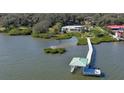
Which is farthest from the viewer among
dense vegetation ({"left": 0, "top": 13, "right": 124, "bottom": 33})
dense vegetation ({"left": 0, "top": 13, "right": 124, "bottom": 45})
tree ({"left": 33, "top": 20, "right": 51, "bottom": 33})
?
tree ({"left": 33, "top": 20, "right": 51, "bottom": 33})

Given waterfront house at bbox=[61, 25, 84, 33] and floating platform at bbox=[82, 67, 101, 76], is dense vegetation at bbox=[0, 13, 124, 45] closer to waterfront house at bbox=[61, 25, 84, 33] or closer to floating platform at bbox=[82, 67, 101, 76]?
waterfront house at bbox=[61, 25, 84, 33]

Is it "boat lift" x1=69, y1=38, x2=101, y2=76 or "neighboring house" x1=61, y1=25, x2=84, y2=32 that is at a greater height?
"neighboring house" x1=61, y1=25, x2=84, y2=32

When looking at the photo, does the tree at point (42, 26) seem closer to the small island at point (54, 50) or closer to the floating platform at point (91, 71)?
the small island at point (54, 50)

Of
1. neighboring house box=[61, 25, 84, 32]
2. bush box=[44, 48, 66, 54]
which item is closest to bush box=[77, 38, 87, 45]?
neighboring house box=[61, 25, 84, 32]

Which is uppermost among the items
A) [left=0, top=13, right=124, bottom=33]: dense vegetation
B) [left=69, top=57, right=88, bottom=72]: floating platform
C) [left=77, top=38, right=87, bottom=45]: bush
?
[left=0, top=13, right=124, bottom=33]: dense vegetation

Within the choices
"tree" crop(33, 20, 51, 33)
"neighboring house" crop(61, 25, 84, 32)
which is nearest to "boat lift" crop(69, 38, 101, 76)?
"neighboring house" crop(61, 25, 84, 32)

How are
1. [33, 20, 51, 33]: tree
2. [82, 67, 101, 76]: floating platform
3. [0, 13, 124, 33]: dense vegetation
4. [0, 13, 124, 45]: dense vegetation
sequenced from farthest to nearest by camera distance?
[33, 20, 51, 33]: tree
[0, 13, 124, 45]: dense vegetation
[0, 13, 124, 33]: dense vegetation
[82, 67, 101, 76]: floating platform

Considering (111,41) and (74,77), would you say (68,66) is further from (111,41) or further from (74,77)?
(111,41)

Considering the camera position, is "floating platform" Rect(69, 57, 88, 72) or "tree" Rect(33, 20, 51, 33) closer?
"floating platform" Rect(69, 57, 88, 72)

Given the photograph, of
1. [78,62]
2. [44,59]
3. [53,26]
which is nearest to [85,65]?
[78,62]
